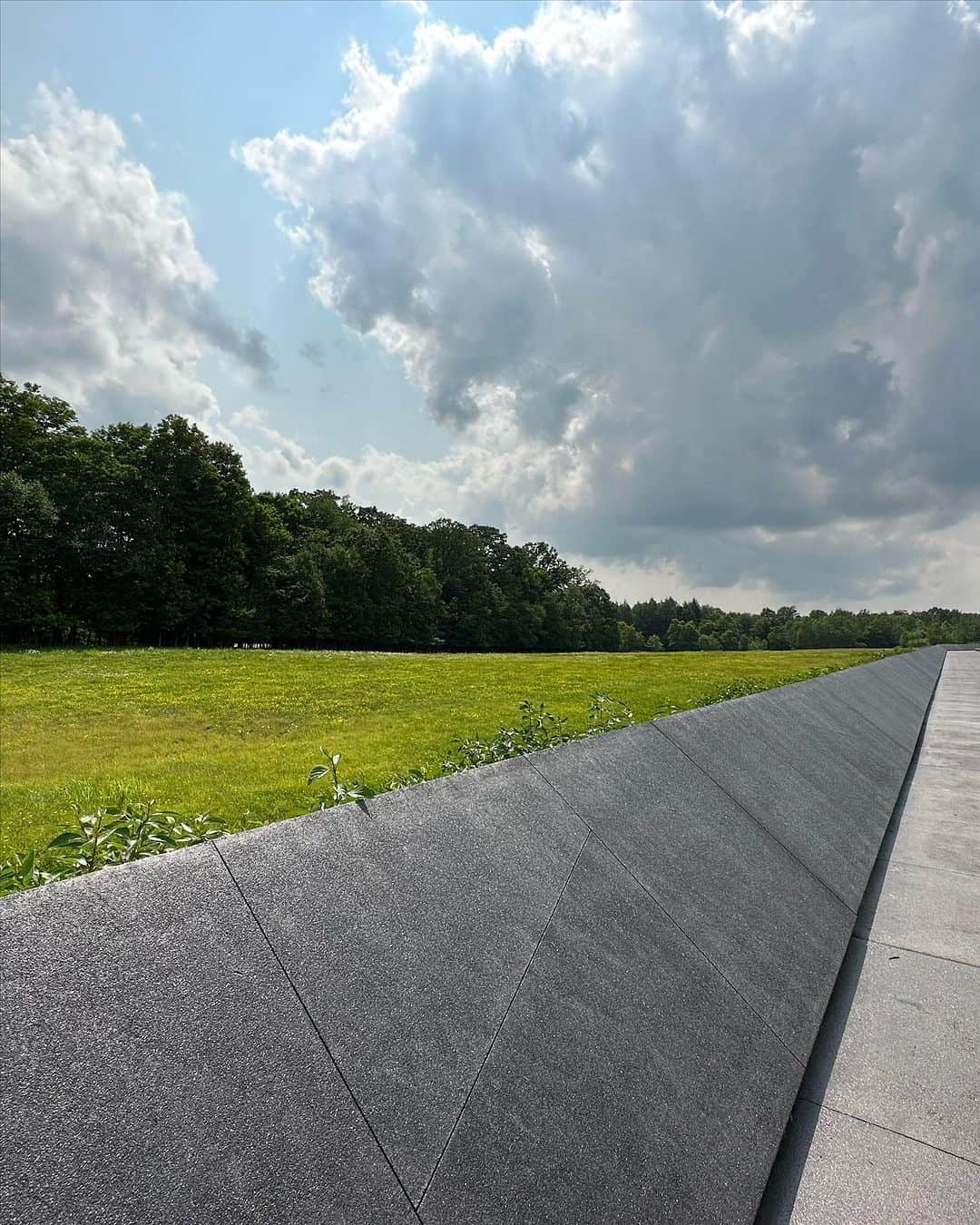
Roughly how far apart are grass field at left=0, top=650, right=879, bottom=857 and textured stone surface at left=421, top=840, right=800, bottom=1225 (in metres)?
2.80

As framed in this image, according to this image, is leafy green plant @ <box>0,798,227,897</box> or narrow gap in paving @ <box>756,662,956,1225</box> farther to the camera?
leafy green plant @ <box>0,798,227,897</box>

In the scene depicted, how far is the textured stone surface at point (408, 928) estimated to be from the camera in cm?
168

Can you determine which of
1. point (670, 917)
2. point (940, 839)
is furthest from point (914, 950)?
point (940, 839)

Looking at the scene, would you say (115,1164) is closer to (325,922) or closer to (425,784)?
(325,922)

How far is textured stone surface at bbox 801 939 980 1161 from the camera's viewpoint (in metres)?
2.27

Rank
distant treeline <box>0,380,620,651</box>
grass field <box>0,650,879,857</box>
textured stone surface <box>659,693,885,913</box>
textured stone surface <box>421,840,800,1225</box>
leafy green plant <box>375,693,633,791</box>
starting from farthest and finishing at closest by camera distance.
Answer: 1. distant treeline <box>0,380,620,651</box>
2. grass field <box>0,650,879,857</box>
3. textured stone surface <box>659,693,885,913</box>
4. leafy green plant <box>375,693,633,791</box>
5. textured stone surface <box>421,840,800,1225</box>

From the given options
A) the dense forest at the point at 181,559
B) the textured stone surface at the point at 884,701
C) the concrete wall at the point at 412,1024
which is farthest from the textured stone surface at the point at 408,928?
the dense forest at the point at 181,559

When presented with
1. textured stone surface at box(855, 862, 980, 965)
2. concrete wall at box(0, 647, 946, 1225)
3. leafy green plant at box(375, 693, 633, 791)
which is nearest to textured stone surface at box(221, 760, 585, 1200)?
concrete wall at box(0, 647, 946, 1225)

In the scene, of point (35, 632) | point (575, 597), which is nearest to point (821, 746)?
point (35, 632)

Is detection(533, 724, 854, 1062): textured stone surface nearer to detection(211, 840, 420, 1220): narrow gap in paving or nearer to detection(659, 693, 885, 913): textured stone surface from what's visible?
detection(659, 693, 885, 913): textured stone surface

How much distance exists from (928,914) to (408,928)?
11.4 ft

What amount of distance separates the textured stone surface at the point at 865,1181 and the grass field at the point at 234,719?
134 inches

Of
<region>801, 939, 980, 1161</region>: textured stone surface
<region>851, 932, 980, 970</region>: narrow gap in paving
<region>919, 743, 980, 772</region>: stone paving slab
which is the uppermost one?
<region>919, 743, 980, 772</region>: stone paving slab

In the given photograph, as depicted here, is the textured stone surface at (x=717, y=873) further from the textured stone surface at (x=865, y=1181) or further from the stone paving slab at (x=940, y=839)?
the stone paving slab at (x=940, y=839)
